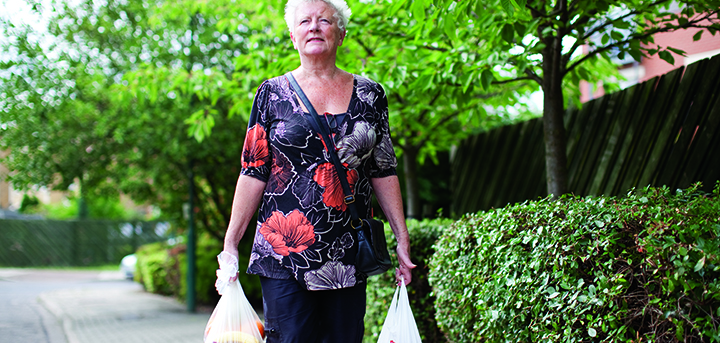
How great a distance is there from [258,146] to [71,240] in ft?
83.1

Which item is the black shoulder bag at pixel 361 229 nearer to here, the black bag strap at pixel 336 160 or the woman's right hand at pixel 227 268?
the black bag strap at pixel 336 160

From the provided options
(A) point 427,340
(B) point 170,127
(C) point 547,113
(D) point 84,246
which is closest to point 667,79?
(C) point 547,113

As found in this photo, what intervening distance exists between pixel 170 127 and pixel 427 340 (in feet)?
19.5

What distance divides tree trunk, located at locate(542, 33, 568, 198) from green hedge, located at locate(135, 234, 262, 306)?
6.51 metres

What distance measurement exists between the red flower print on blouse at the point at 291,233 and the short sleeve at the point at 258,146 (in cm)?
19

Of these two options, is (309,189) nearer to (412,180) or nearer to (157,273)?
(412,180)

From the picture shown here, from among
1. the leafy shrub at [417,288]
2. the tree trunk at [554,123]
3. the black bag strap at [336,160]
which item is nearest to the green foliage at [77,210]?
the leafy shrub at [417,288]

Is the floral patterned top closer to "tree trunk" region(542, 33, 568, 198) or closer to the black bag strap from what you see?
the black bag strap

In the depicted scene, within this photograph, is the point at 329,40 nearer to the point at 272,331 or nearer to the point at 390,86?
the point at 272,331

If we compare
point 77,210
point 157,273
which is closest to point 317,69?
point 157,273

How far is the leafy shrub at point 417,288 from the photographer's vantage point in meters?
4.66

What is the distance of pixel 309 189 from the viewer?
2279 millimetres

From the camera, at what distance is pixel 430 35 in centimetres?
439

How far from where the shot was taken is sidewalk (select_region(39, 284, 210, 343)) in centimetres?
748
